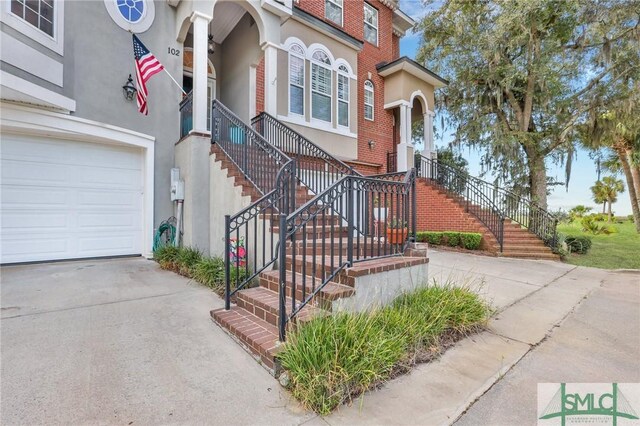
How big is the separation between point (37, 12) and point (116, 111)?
6.35ft

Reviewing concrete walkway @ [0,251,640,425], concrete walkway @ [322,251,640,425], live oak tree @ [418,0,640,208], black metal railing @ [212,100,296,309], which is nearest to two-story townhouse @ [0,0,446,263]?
black metal railing @ [212,100,296,309]

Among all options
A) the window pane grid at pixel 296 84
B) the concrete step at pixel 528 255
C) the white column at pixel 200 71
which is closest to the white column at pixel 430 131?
the concrete step at pixel 528 255

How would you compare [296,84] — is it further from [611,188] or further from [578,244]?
[611,188]

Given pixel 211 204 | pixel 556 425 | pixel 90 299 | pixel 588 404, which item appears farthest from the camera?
pixel 211 204

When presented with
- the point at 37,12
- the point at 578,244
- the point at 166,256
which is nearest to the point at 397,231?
the point at 166,256

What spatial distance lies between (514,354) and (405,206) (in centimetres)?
212

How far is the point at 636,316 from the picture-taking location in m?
4.45

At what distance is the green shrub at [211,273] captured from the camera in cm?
499

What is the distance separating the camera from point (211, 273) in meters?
5.18

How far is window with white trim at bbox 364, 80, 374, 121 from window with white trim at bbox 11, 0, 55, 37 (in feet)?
31.0

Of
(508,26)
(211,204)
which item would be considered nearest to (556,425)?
(211,204)

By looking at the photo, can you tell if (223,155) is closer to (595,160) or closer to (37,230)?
(37,230)

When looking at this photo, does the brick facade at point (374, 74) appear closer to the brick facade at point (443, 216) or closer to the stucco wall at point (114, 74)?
the brick facade at point (443, 216)

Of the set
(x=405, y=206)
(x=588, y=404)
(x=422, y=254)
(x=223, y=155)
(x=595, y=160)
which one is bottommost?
(x=588, y=404)
